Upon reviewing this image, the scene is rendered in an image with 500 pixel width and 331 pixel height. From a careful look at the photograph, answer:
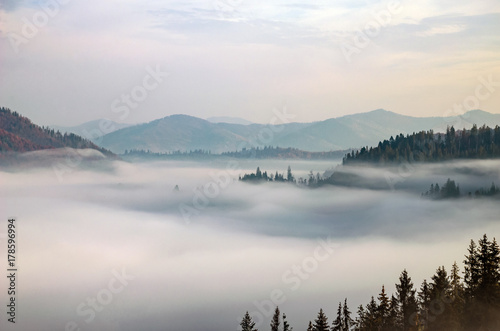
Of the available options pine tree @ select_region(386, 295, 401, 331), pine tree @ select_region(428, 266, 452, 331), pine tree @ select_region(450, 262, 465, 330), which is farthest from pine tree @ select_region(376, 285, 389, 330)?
pine tree @ select_region(450, 262, 465, 330)

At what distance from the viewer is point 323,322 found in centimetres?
6375

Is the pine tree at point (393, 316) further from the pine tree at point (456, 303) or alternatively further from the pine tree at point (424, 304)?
the pine tree at point (456, 303)

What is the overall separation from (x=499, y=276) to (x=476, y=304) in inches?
149

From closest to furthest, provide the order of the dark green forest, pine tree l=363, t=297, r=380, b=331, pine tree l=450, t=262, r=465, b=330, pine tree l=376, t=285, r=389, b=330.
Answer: the dark green forest, pine tree l=450, t=262, r=465, b=330, pine tree l=376, t=285, r=389, b=330, pine tree l=363, t=297, r=380, b=331

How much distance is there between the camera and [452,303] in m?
55.8

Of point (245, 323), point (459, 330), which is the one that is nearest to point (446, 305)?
point (459, 330)

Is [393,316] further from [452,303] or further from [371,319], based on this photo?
[452,303]

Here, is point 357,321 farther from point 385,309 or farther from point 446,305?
point 446,305

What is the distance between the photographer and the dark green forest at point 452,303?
52500 millimetres

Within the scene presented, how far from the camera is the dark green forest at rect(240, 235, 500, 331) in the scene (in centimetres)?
5250

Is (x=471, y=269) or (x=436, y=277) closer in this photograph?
(x=471, y=269)

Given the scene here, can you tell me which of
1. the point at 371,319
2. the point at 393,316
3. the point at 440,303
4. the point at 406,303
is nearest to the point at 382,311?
the point at 393,316

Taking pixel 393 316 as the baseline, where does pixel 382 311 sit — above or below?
above

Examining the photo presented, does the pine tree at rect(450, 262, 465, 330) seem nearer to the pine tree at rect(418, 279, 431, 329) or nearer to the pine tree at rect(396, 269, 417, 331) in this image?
the pine tree at rect(418, 279, 431, 329)
